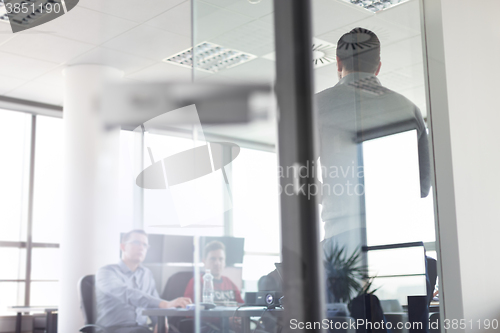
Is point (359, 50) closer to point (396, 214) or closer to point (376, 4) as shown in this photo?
point (376, 4)

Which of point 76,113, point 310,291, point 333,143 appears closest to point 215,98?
point 333,143

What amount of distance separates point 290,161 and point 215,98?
30.7 inches

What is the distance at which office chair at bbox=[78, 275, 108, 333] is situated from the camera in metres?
3.10

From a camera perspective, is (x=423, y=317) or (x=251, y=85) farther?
(x=423, y=317)

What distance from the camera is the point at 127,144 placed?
520cm

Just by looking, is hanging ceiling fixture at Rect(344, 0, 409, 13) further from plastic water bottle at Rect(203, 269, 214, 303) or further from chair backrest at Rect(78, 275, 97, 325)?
chair backrest at Rect(78, 275, 97, 325)

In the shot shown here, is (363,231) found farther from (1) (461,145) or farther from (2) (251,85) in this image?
(1) (461,145)

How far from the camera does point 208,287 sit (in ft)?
4.31

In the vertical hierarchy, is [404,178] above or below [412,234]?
above
